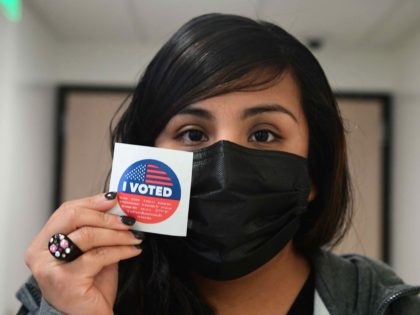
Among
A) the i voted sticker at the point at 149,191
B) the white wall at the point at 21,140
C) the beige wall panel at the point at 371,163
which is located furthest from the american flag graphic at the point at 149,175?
the beige wall panel at the point at 371,163

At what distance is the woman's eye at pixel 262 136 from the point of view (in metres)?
0.83

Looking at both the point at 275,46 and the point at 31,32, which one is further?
the point at 31,32

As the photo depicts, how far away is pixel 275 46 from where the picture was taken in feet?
2.89

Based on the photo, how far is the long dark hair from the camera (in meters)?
0.81

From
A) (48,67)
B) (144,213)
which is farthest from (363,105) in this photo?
(144,213)

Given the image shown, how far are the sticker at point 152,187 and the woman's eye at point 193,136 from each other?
106 millimetres

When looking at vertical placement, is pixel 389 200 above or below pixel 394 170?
below

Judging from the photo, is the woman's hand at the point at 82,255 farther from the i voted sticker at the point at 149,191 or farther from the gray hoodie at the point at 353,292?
the gray hoodie at the point at 353,292

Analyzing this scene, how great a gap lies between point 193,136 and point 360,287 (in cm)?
49

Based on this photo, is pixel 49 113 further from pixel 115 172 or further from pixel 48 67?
pixel 115 172

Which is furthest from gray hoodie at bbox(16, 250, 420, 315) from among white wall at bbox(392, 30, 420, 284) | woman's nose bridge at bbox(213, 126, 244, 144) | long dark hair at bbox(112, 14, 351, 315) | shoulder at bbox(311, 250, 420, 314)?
white wall at bbox(392, 30, 420, 284)

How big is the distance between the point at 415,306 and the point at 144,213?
22.6 inches

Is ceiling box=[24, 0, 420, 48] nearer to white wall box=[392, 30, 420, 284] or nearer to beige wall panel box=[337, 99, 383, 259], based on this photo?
white wall box=[392, 30, 420, 284]

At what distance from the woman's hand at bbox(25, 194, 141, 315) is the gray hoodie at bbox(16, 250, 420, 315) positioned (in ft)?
0.53
